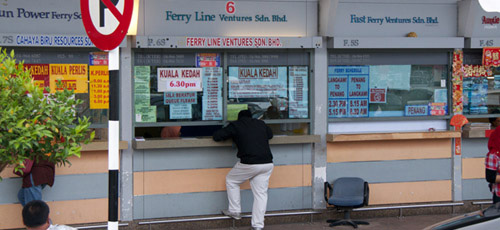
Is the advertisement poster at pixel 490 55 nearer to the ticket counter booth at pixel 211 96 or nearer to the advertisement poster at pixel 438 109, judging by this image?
the advertisement poster at pixel 438 109

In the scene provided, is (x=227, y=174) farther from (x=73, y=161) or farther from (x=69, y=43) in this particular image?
(x=69, y=43)

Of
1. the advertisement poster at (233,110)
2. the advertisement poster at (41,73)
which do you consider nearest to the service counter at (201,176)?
the advertisement poster at (233,110)

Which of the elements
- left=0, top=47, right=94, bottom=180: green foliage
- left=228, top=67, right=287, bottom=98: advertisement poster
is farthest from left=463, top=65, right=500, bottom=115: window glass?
left=0, top=47, right=94, bottom=180: green foliage

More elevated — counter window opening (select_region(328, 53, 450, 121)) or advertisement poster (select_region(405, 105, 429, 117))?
counter window opening (select_region(328, 53, 450, 121))

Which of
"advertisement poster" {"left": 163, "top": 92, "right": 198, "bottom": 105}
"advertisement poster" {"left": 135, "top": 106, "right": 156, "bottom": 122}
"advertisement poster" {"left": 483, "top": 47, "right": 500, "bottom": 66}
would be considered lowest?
"advertisement poster" {"left": 135, "top": 106, "right": 156, "bottom": 122}

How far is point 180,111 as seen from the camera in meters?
9.12

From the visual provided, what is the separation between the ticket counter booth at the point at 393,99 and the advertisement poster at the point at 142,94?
8.53ft

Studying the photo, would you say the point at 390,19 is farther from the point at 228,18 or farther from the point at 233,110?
the point at 233,110

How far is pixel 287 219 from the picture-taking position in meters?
9.41

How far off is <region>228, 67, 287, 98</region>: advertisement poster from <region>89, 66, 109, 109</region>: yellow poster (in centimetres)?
175

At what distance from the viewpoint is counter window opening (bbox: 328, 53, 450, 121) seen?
9.71 metres

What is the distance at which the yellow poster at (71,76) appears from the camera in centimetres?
858

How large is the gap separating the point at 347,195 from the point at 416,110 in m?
1.83

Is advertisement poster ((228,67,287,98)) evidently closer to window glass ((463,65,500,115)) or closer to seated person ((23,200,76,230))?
window glass ((463,65,500,115))
